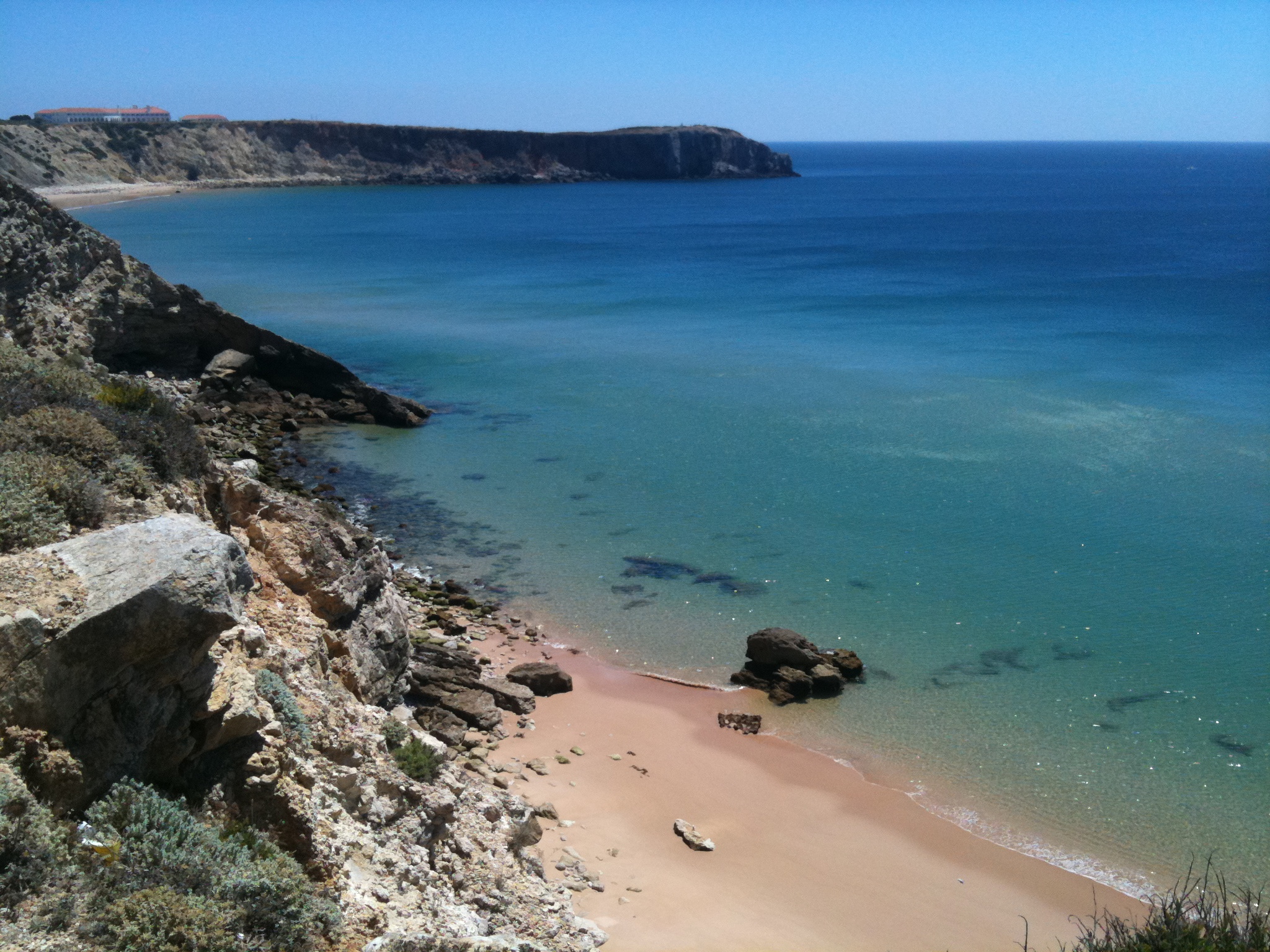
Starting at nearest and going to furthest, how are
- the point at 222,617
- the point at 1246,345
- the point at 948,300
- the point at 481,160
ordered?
the point at 222,617, the point at 1246,345, the point at 948,300, the point at 481,160

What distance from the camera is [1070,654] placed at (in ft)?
63.0

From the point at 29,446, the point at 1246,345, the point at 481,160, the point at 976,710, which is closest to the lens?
the point at 29,446

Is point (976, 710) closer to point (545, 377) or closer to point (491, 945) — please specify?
point (491, 945)

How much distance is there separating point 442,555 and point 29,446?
13991 millimetres

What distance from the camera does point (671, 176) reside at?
174 meters

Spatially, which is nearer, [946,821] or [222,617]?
[222,617]

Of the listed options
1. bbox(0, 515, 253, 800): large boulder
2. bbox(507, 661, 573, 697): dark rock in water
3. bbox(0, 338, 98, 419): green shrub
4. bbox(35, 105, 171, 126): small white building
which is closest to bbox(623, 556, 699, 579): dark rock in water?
bbox(507, 661, 573, 697): dark rock in water

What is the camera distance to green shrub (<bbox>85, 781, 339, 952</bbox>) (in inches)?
238

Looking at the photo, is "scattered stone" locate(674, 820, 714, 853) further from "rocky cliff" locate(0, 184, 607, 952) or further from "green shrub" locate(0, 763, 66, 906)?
"green shrub" locate(0, 763, 66, 906)

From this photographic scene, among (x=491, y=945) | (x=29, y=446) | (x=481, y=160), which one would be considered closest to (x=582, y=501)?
(x=29, y=446)

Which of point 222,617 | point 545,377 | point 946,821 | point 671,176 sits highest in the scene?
point 671,176

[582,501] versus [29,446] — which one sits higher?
[29,446]

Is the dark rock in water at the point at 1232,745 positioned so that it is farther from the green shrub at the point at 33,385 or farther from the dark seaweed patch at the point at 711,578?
the green shrub at the point at 33,385

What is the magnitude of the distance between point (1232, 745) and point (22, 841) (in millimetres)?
16777
